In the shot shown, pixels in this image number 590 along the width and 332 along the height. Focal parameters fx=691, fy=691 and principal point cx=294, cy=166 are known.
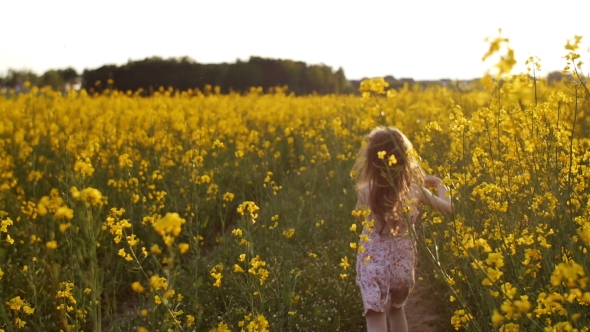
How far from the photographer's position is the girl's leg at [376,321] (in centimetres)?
374

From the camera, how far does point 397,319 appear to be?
396cm

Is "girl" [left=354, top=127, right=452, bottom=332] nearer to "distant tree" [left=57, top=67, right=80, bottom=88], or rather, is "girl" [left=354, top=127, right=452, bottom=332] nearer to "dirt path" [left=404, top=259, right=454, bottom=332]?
"dirt path" [left=404, top=259, right=454, bottom=332]

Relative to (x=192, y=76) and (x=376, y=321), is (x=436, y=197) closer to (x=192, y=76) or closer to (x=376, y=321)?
(x=376, y=321)

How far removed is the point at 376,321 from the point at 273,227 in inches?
30.0

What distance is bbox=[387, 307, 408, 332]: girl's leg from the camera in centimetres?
395

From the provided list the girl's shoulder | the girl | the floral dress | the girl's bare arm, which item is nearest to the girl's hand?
the girl's bare arm

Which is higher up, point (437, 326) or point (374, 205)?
point (374, 205)

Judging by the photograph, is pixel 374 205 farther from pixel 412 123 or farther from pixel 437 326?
pixel 412 123

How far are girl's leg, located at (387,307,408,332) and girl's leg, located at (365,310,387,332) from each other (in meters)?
0.21

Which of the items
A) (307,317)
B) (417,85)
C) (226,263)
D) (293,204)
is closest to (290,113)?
(417,85)

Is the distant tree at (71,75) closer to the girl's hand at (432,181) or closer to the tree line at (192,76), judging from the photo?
the tree line at (192,76)

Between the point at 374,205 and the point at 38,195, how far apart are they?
375 cm

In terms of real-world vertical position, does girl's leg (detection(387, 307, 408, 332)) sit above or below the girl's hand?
below

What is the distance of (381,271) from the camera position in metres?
3.82
